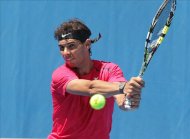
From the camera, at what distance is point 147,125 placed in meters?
5.27

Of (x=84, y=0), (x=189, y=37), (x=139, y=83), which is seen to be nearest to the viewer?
(x=139, y=83)

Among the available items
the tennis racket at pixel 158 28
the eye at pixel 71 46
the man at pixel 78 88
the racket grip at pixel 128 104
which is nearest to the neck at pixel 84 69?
the man at pixel 78 88

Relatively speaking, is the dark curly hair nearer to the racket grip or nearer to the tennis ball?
the tennis ball

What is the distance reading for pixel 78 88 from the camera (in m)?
3.21

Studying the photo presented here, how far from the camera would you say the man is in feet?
10.8

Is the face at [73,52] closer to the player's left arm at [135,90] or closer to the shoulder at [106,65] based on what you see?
the shoulder at [106,65]

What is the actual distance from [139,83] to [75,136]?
690 mm

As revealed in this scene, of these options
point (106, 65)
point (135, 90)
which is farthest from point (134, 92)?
point (106, 65)

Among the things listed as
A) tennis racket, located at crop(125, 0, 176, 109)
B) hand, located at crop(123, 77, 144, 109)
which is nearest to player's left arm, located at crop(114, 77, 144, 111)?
hand, located at crop(123, 77, 144, 109)

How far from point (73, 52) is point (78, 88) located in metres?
0.28

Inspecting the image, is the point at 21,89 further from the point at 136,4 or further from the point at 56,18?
the point at 136,4

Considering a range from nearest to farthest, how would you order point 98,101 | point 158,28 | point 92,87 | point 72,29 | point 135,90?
1. point 135,90
2. point 98,101
3. point 92,87
4. point 158,28
5. point 72,29

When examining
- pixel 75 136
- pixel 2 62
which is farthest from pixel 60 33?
pixel 2 62

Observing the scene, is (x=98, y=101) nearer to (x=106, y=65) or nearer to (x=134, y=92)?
(x=134, y=92)
